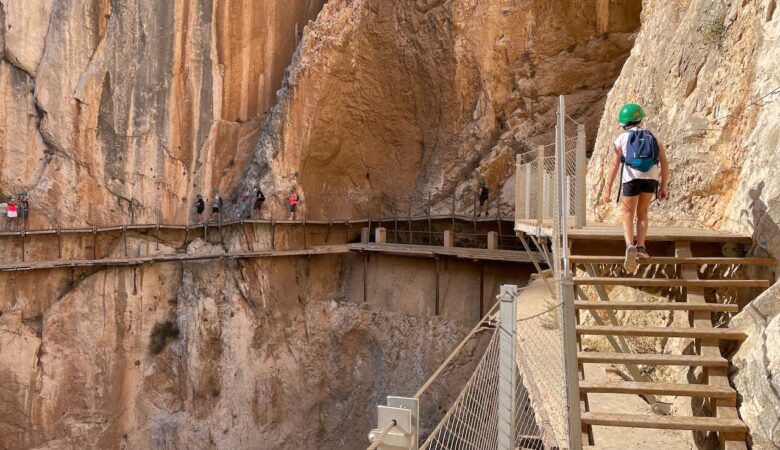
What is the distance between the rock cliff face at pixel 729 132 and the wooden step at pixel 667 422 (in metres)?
0.13

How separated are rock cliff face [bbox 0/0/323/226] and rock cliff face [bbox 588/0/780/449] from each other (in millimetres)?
12795

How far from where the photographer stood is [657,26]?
8.73m

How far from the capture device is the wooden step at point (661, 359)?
4.00 meters

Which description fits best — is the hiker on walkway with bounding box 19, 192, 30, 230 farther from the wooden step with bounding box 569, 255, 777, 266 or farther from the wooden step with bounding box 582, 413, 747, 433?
the wooden step with bounding box 582, 413, 747, 433

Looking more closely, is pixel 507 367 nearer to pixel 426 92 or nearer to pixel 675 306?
pixel 675 306

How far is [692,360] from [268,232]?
14.3m

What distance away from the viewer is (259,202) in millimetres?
16969

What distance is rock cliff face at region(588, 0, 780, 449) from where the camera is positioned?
3.83m

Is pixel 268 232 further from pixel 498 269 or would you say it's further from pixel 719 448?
pixel 719 448

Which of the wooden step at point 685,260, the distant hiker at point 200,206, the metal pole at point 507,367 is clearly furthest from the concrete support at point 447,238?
the metal pole at point 507,367

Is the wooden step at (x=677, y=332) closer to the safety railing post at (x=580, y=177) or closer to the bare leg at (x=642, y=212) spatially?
the bare leg at (x=642, y=212)

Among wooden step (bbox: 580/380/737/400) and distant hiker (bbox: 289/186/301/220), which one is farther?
distant hiker (bbox: 289/186/301/220)

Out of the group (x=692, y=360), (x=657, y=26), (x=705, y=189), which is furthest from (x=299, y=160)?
(x=692, y=360)

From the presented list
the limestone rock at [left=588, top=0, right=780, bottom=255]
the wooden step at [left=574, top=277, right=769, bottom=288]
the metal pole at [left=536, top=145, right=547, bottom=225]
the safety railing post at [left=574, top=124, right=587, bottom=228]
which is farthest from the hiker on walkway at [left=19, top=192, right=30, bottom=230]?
the wooden step at [left=574, top=277, right=769, bottom=288]
